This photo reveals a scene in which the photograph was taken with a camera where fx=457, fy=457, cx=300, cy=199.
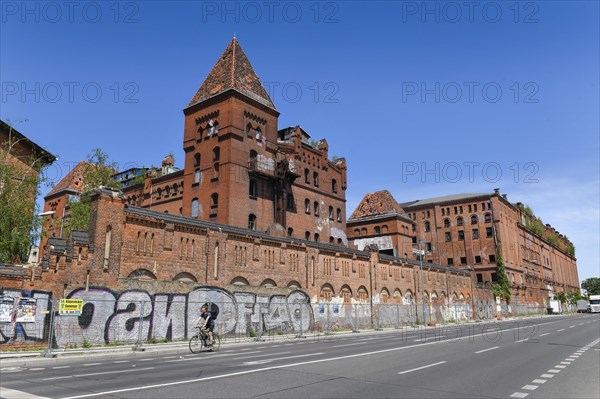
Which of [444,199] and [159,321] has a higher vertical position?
[444,199]

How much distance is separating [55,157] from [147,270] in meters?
24.8

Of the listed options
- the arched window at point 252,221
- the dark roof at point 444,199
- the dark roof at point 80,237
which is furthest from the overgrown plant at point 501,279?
the dark roof at point 80,237

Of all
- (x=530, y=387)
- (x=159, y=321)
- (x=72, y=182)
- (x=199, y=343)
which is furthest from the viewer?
(x=72, y=182)

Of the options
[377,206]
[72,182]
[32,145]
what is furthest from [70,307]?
[377,206]

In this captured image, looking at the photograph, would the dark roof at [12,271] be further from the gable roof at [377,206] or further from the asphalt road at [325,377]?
the gable roof at [377,206]

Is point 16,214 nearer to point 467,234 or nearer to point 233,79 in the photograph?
point 233,79

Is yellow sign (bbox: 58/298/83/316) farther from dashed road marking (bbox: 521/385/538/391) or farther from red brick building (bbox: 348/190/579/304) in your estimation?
red brick building (bbox: 348/190/579/304)

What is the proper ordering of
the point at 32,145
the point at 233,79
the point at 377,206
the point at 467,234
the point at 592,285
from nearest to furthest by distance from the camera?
the point at 32,145 → the point at 233,79 → the point at 377,206 → the point at 467,234 → the point at 592,285

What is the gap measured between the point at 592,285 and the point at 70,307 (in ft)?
648

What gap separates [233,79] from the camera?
4597 centimetres

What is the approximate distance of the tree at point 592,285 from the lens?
170 meters

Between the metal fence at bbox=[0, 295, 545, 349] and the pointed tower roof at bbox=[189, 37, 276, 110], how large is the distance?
23.9 meters

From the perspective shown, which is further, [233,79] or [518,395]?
[233,79]

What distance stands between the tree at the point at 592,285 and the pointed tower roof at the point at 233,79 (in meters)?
171
